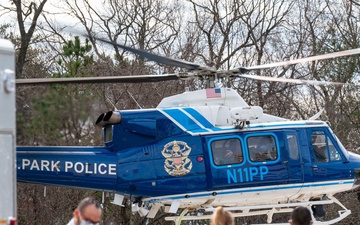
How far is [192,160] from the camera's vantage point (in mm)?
15031

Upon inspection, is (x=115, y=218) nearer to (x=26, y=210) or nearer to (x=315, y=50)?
(x=26, y=210)

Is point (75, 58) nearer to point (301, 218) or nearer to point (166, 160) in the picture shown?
point (166, 160)

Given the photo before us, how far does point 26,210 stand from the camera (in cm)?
2234

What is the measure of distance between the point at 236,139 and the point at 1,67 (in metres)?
6.94

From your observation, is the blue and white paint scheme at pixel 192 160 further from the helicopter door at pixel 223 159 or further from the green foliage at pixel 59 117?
the green foliage at pixel 59 117

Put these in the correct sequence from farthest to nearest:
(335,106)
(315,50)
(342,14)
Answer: (342,14) → (315,50) → (335,106)

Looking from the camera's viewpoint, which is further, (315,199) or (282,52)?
(282,52)

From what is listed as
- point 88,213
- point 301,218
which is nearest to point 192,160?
point 88,213

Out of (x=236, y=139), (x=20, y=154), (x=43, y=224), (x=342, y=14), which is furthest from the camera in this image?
(x=342, y=14)

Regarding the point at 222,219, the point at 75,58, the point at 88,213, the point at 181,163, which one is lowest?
the point at 222,219

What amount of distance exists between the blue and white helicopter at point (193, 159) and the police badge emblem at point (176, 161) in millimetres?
18

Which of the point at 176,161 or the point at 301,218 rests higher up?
the point at 176,161

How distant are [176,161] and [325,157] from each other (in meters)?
3.10

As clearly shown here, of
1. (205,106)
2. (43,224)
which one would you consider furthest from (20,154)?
(43,224)
